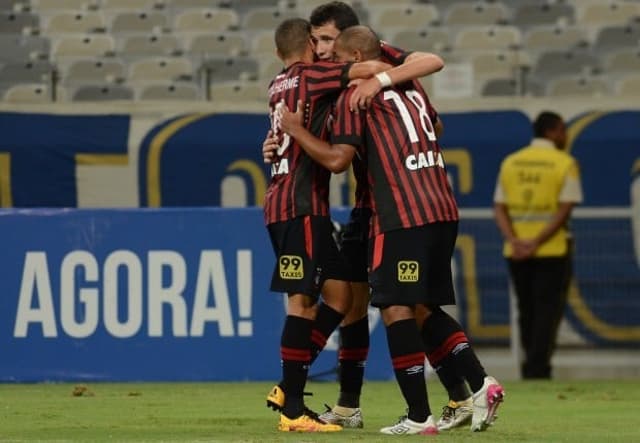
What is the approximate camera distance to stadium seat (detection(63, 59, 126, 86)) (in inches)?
611

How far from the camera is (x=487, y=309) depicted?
40.0 ft

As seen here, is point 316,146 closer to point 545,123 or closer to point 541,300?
point 541,300

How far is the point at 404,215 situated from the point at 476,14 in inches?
411

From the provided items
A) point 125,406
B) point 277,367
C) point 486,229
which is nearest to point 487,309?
point 486,229

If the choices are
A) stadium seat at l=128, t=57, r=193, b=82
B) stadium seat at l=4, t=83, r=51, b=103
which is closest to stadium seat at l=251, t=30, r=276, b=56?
stadium seat at l=128, t=57, r=193, b=82

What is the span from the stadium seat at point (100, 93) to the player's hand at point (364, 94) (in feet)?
28.8

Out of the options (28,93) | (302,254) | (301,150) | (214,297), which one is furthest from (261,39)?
(302,254)

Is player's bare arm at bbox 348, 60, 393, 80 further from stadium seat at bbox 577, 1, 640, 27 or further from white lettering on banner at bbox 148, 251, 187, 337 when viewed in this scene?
stadium seat at bbox 577, 1, 640, 27

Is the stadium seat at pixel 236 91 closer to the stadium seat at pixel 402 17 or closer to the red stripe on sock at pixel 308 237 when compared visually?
the stadium seat at pixel 402 17

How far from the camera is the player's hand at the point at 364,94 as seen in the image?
659 centimetres

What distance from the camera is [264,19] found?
16500mm

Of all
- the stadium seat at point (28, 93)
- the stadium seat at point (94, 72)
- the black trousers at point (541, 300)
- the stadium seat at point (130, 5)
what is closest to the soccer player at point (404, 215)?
the black trousers at point (541, 300)

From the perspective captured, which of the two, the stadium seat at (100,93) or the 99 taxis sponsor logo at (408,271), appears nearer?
the 99 taxis sponsor logo at (408,271)

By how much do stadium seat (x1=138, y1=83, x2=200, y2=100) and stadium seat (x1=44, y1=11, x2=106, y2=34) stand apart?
1.33 m
